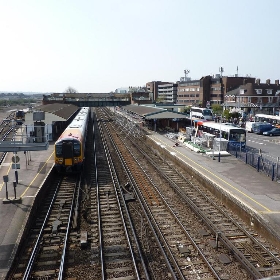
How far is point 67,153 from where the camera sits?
20.0 meters

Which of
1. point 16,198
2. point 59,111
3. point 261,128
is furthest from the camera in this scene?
point 261,128

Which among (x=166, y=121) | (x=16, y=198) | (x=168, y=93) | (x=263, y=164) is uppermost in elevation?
(x=168, y=93)

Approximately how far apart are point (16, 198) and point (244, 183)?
11.5 m

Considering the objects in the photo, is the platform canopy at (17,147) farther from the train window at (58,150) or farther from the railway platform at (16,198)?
the train window at (58,150)

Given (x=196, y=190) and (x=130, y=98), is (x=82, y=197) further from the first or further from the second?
(x=130, y=98)

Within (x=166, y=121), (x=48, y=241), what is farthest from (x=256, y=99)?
(x=48, y=241)

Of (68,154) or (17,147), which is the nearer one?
(17,147)

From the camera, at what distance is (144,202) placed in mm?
15336

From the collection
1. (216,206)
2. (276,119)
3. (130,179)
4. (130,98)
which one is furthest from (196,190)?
(130,98)

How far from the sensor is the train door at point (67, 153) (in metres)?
20.0

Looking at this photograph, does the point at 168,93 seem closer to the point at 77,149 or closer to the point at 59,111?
the point at 59,111

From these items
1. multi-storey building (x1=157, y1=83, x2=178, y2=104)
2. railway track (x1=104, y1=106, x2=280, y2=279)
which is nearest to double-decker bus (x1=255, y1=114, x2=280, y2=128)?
railway track (x1=104, y1=106, x2=280, y2=279)

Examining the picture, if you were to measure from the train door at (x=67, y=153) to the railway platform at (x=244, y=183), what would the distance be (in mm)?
7959

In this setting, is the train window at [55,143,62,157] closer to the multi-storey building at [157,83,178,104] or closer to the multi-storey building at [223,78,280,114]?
the multi-storey building at [223,78,280,114]
